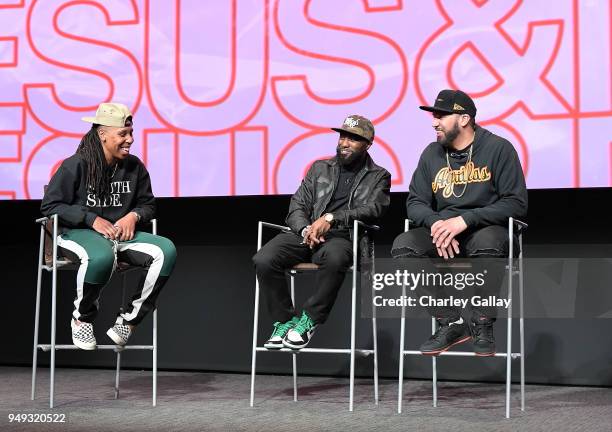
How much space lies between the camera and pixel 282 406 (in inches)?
148

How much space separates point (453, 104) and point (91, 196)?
5.14ft

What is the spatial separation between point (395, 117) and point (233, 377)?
1.53m

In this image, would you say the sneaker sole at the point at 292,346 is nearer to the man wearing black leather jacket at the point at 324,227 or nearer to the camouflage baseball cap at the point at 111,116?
the man wearing black leather jacket at the point at 324,227

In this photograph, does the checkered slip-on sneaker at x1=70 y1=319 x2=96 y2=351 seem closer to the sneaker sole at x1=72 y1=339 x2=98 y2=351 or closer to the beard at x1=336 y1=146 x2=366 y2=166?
the sneaker sole at x1=72 y1=339 x2=98 y2=351

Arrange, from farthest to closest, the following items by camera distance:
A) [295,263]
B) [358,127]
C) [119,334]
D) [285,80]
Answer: [285,80] < [358,127] < [295,263] < [119,334]

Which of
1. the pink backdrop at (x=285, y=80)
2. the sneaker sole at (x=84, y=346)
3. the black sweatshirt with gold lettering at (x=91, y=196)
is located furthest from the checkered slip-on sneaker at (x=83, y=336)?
the pink backdrop at (x=285, y=80)

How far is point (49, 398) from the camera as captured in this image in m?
3.98

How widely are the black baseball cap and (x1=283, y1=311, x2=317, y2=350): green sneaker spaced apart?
981 mm

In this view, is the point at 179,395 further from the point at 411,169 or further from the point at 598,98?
the point at 598,98

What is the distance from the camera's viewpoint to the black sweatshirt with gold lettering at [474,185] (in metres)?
3.60

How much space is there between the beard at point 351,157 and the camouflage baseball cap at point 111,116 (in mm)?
933

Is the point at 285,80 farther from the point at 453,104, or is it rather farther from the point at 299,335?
the point at 299,335

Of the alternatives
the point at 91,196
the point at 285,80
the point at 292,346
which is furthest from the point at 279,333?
the point at 285,80

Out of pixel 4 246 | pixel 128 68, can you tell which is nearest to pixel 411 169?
pixel 128 68
